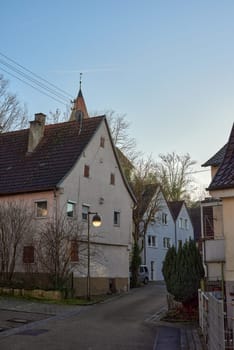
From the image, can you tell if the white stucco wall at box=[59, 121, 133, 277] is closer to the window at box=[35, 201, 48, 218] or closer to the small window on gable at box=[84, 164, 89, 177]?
the small window on gable at box=[84, 164, 89, 177]

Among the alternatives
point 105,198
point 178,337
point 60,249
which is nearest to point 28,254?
point 60,249

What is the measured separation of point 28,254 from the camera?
82.5ft

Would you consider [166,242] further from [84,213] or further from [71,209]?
[71,209]

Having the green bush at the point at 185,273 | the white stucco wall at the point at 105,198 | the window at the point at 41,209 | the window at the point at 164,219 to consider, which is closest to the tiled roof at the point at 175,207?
the window at the point at 164,219

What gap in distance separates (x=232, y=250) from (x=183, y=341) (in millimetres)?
2838

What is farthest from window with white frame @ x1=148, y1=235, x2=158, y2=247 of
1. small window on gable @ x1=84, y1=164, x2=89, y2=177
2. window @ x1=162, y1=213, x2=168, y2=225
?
small window on gable @ x1=84, y1=164, x2=89, y2=177

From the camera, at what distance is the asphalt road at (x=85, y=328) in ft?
38.0

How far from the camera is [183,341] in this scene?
12.1 metres

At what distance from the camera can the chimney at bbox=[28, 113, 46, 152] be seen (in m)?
29.6

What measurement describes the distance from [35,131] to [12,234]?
7.66 metres

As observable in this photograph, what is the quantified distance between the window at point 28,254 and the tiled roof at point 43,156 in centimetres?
310

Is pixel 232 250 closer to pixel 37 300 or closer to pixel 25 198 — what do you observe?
pixel 37 300

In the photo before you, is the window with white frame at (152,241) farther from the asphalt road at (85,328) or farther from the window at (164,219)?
the asphalt road at (85,328)

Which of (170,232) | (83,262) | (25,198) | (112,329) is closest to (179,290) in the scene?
(112,329)
